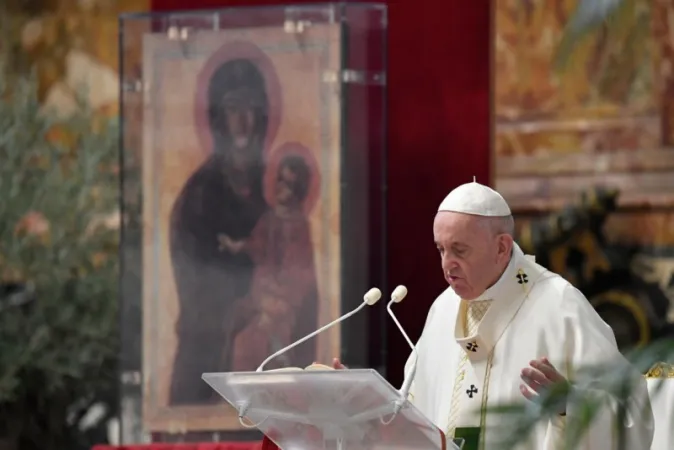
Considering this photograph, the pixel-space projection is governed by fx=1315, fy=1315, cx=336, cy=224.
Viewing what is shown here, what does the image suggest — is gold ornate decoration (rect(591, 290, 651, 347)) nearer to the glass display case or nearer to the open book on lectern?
the glass display case

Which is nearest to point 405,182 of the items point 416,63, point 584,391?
point 416,63

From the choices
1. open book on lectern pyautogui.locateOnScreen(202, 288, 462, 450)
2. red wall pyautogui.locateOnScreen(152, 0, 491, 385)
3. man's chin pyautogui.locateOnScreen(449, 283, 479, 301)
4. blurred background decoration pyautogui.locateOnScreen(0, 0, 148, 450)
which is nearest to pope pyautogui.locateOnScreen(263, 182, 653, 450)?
man's chin pyautogui.locateOnScreen(449, 283, 479, 301)

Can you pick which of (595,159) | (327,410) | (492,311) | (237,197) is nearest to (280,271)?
(237,197)

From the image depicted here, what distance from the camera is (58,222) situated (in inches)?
323

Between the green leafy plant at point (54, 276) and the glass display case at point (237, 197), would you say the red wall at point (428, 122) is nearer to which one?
the glass display case at point (237, 197)

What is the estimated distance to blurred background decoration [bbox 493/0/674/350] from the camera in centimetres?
673

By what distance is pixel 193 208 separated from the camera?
6.96m

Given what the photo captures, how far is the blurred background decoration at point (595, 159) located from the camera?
6734mm

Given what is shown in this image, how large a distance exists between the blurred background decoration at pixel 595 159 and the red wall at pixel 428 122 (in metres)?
0.22

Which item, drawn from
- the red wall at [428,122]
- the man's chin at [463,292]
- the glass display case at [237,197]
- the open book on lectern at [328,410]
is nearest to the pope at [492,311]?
the man's chin at [463,292]

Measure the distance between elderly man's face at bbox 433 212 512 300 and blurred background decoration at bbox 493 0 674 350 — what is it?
99.6 inches

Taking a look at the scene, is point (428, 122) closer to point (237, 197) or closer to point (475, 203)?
point (237, 197)

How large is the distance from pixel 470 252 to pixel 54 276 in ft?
14.5

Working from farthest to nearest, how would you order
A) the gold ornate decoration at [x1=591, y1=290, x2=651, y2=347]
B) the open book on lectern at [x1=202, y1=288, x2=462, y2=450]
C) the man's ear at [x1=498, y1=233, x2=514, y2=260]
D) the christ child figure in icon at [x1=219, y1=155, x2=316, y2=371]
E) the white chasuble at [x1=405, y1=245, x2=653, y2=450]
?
the christ child figure in icon at [x1=219, y1=155, x2=316, y2=371] → the gold ornate decoration at [x1=591, y1=290, x2=651, y2=347] → the man's ear at [x1=498, y1=233, x2=514, y2=260] → the white chasuble at [x1=405, y1=245, x2=653, y2=450] → the open book on lectern at [x1=202, y1=288, x2=462, y2=450]
